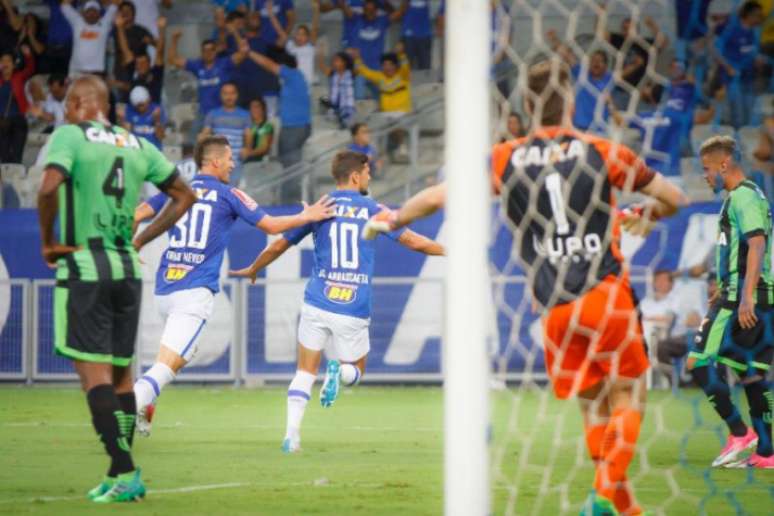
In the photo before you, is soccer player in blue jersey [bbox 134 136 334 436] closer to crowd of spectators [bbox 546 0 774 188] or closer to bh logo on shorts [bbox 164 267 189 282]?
bh logo on shorts [bbox 164 267 189 282]

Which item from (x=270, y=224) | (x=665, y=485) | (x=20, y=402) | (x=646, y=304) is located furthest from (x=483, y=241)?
(x=646, y=304)

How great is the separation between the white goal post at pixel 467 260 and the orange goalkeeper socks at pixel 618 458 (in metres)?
1.21

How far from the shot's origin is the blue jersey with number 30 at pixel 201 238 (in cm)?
1083

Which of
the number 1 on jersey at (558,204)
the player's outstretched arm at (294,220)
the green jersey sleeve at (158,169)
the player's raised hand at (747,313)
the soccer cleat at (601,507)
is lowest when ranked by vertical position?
the soccer cleat at (601,507)

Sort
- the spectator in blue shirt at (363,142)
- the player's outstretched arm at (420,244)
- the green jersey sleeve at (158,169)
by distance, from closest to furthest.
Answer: the green jersey sleeve at (158,169)
the player's outstretched arm at (420,244)
the spectator in blue shirt at (363,142)

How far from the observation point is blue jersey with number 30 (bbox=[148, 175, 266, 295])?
1083cm

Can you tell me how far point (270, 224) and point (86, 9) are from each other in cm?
1202

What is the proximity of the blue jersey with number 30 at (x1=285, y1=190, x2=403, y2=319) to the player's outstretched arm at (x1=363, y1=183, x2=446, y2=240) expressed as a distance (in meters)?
4.32

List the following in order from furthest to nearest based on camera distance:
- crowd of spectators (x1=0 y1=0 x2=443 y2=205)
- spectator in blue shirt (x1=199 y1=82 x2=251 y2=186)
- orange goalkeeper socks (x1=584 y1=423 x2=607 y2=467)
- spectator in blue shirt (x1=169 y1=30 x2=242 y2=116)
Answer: spectator in blue shirt (x1=169 y1=30 x2=242 y2=116)
crowd of spectators (x1=0 y1=0 x2=443 y2=205)
spectator in blue shirt (x1=199 y1=82 x2=251 y2=186)
orange goalkeeper socks (x1=584 y1=423 x2=607 y2=467)

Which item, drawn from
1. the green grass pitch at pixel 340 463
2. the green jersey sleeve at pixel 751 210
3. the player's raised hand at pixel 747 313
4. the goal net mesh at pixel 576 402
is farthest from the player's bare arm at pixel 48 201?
the player's raised hand at pixel 747 313

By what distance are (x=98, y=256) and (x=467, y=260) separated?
275 centimetres

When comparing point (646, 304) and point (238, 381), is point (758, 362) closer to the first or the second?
point (646, 304)

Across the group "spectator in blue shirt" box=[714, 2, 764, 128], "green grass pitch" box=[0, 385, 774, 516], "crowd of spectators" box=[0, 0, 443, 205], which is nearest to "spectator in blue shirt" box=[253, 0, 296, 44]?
"crowd of spectators" box=[0, 0, 443, 205]

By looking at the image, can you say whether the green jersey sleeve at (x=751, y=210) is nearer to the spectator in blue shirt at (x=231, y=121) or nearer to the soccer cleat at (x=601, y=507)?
the soccer cleat at (x=601, y=507)
